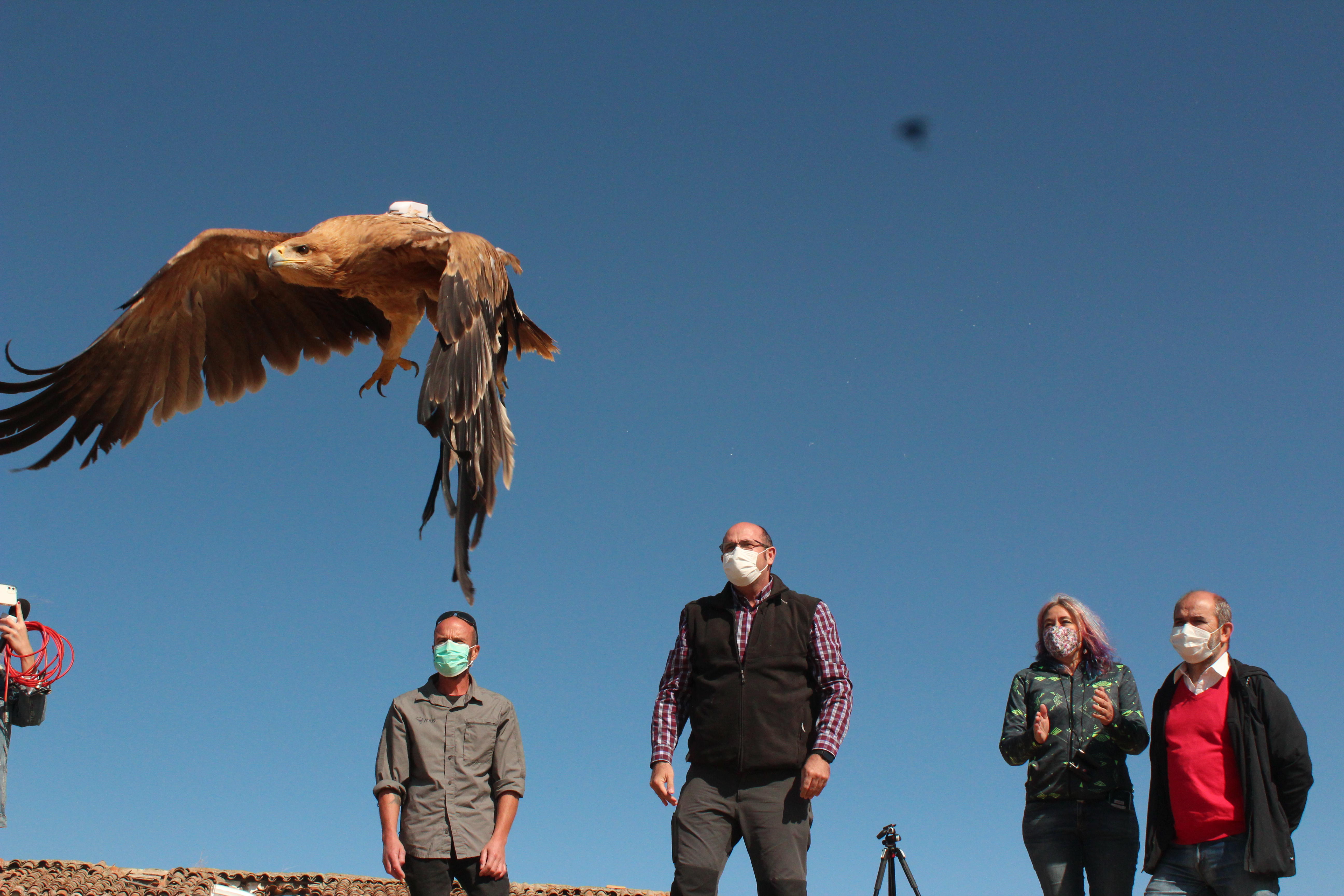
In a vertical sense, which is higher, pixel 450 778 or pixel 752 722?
pixel 752 722

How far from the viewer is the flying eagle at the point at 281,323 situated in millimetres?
5492

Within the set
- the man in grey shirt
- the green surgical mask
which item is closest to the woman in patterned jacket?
the man in grey shirt

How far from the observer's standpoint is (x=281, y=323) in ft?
25.3

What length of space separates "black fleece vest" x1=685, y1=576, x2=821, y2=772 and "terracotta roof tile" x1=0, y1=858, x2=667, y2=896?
3.33 meters

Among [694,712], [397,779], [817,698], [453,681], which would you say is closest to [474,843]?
[397,779]

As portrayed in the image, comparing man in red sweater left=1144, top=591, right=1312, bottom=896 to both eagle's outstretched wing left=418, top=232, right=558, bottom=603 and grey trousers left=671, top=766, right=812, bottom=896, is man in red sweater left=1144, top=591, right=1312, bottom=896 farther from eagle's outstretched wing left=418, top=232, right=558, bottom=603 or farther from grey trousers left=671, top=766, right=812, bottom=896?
eagle's outstretched wing left=418, top=232, right=558, bottom=603

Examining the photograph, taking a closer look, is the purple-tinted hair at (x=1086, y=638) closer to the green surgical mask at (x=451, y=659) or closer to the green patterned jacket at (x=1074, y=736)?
the green patterned jacket at (x=1074, y=736)

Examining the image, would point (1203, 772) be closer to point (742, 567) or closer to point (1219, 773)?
point (1219, 773)

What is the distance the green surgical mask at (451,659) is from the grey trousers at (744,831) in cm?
104

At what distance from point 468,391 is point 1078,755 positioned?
2.97 m

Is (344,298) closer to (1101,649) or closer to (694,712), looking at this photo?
(694,712)

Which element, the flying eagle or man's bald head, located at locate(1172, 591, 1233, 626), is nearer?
man's bald head, located at locate(1172, 591, 1233, 626)

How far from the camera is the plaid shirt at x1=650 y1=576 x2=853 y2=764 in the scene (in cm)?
388

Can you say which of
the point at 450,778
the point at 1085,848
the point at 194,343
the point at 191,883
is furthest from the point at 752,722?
the point at 194,343
